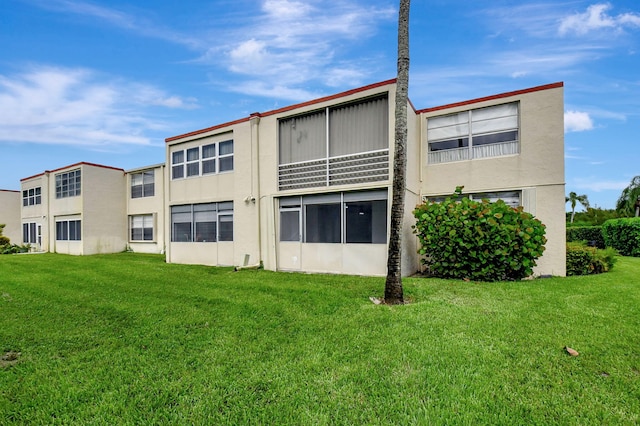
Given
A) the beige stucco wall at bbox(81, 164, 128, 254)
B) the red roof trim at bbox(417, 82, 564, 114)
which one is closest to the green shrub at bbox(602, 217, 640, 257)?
the red roof trim at bbox(417, 82, 564, 114)

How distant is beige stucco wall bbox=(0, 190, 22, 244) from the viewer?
3088cm

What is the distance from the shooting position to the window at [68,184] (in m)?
23.3

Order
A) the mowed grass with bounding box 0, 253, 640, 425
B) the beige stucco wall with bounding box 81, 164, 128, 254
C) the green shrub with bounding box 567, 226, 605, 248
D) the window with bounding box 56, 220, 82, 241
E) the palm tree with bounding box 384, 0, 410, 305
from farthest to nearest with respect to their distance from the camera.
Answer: the window with bounding box 56, 220, 82, 241, the beige stucco wall with bounding box 81, 164, 128, 254, the green shrub with bounding box 567, 226, 605, 248, the palm tree with bounding box 384, 0, 410, 305, the mowed grass with bounding box 0, 253, 640, 425

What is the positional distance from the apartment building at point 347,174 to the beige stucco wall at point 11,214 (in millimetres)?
26378

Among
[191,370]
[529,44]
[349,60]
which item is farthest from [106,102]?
[529,44]

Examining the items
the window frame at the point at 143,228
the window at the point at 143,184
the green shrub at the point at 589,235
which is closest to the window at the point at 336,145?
the window at the point at 143,184

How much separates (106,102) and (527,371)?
1659cm

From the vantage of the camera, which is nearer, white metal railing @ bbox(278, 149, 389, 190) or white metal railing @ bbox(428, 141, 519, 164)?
white metal railing @ bbox(278, 149, 389, 190)

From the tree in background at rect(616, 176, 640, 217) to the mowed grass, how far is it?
33528 mm

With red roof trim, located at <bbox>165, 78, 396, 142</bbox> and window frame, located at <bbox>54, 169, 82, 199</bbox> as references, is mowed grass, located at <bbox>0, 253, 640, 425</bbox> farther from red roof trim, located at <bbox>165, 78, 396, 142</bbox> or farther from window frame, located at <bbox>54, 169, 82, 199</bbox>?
window frame, located at <bbox>54, 169, 82, 199</bbox>

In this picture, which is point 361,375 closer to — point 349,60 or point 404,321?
point 404,321

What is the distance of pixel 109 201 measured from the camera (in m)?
23.6

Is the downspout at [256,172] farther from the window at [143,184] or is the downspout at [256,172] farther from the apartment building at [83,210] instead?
the apartment building at [83,210]

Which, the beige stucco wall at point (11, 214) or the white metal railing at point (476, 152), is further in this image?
the beige stucco wall at point (11, 214)
